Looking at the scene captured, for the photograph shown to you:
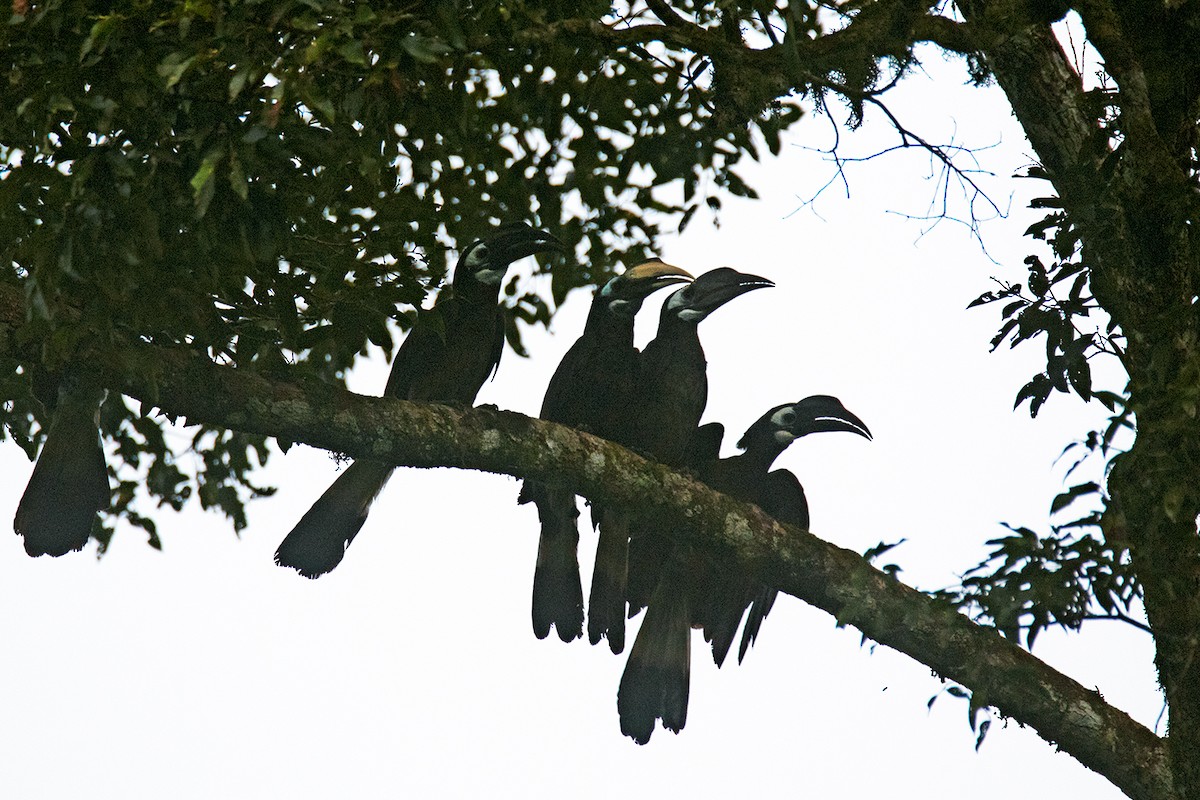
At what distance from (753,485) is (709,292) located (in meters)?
0.96

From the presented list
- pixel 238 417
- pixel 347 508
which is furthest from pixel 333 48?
pixel 347 508

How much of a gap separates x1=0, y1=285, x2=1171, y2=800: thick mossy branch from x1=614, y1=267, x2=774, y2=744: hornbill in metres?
1.14

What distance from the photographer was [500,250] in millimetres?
6152

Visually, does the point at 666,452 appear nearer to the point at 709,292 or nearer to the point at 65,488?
the point at 709,292

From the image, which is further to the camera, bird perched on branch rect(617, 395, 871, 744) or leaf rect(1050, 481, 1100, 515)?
bird perched on branch rect(617, 395, 871, 744)

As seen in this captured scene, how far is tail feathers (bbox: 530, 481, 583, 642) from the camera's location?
5.84 m

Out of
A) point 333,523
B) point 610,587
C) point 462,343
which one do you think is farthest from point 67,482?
point 610,587

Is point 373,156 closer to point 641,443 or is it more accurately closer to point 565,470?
point 565,470

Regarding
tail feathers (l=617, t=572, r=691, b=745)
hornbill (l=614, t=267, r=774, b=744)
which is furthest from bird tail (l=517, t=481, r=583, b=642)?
tail feathers (l=617, t=572, r=691, b=745)

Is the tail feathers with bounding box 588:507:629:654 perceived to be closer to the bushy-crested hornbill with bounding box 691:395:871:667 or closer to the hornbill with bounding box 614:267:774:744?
the hornbill with bounding box 614:267:774:744

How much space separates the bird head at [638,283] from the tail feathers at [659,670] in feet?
4.12

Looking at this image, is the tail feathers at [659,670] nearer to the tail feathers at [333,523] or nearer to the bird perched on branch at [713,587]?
the bird perched on branch at [713,587]

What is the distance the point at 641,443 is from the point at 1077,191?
2.31 meters

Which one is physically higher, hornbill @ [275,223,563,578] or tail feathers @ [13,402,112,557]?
hornbill @ [275,223,563,578]
